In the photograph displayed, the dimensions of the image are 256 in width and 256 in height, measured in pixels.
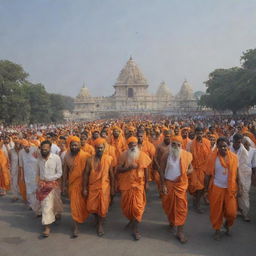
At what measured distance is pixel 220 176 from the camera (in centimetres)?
498

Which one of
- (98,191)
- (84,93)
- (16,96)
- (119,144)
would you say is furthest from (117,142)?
(84,93)

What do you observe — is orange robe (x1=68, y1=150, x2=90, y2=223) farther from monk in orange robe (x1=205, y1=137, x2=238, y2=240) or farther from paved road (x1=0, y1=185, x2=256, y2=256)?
monk in orange robe (x1=205, y1=137, x2=238, y2=240)

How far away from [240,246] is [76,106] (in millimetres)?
81156

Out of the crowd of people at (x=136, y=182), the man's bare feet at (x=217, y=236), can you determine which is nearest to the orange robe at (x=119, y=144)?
the crowd of people at (x=136, y=182)

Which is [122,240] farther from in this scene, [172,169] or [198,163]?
[198,163]

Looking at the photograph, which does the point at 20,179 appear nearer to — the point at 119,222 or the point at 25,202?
the point at 25,202

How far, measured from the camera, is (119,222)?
589 cm

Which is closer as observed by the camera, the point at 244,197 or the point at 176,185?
the point at 176,185

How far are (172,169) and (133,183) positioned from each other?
68cm

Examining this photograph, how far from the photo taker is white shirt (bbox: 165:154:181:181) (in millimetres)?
5031

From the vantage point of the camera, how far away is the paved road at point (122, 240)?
466 cm

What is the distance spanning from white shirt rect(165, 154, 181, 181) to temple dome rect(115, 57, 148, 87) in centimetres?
8104

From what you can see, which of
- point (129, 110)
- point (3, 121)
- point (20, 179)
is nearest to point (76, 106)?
point (129, 110)

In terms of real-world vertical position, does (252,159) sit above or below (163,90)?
below
